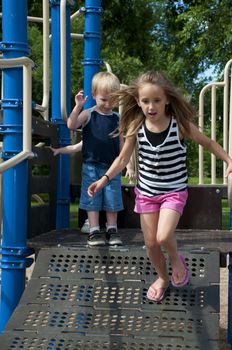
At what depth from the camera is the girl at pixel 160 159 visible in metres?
3.77

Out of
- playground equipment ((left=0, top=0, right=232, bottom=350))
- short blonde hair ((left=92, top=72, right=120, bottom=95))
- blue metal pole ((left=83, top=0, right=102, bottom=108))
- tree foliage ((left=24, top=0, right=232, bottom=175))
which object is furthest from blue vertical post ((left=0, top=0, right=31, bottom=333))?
tree foliage ((left=24, top=0, right=232, bottom=175))

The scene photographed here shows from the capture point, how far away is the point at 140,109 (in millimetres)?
3986

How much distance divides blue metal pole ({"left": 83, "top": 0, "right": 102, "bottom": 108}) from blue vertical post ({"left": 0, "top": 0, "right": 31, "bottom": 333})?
1.89m

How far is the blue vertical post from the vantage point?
13.8 feet

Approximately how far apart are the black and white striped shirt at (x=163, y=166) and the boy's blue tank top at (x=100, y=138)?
1019 mm

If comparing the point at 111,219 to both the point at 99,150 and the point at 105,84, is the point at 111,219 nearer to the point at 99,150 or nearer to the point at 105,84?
the point at 99,150

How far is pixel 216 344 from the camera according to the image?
348 centimetres

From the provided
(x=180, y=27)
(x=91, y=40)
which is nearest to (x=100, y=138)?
(x=91, y=40)

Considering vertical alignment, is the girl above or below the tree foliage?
below

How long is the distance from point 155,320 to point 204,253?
1.91ft

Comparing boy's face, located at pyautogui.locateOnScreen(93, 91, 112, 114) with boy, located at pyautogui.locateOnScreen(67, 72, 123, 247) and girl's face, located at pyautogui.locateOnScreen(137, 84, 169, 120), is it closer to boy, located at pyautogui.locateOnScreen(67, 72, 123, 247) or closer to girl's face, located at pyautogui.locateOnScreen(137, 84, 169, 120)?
boy, located at pyautogui.locateOnScreen(67, 72, 123, 247)

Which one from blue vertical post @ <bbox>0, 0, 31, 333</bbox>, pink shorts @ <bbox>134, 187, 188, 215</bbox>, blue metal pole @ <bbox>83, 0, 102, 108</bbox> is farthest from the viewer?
blue metal pole @ <bbox>83, 0, 102, 108</bbox>

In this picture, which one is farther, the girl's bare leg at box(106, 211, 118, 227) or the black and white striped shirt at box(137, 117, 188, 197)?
the girl's bare leg at box(106, 211, 118, 227)

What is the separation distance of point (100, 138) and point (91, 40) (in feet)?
5.26
